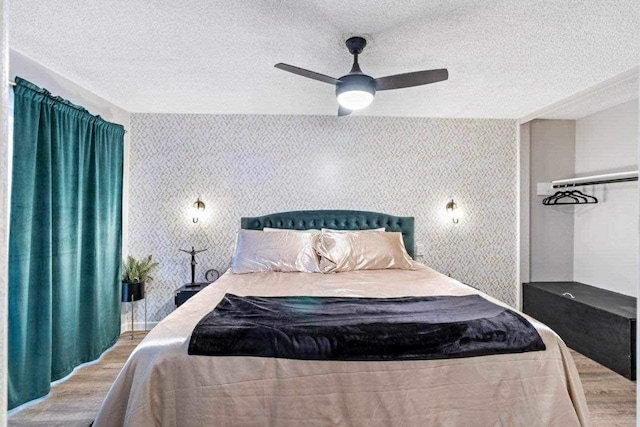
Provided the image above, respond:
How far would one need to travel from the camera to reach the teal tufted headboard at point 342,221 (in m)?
3.72

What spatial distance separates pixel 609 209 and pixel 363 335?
11.4 feet

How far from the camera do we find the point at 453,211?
3832 millimetres

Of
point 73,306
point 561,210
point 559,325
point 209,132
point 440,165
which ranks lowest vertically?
point 559,325

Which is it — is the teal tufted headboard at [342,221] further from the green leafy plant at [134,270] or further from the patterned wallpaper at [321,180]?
the green leafy plant at [134,270]

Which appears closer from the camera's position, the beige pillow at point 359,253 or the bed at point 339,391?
the bed at point 339,391

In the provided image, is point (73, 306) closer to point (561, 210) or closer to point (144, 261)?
point (144, 261)

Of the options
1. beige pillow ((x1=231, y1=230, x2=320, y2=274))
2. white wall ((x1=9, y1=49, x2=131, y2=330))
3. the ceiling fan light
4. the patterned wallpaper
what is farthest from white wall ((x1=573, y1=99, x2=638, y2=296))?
white wall ((x1=9, y1=49, x2=131, y2=330))

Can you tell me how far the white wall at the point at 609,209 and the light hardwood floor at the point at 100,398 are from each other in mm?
1101

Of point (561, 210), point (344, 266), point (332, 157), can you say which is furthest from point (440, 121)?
point (344, 266)

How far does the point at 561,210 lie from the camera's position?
152 inches

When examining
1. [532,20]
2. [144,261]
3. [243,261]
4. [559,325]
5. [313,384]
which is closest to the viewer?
[313,384]

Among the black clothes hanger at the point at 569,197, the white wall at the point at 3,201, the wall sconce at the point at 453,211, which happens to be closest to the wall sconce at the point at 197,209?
the wall sconce at the point at 453,211

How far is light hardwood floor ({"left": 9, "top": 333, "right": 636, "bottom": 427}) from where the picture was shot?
2.07 meters

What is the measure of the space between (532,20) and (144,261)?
3969mm
